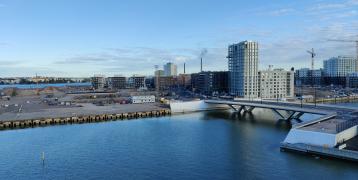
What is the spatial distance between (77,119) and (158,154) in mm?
17096

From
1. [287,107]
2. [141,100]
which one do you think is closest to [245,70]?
[141,100]

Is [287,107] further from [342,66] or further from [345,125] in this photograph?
[342,66]

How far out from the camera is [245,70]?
5672 cm

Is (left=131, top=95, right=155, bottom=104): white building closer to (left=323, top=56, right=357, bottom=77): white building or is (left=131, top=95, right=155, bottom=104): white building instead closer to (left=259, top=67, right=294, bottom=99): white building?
(left=259, top=67, right=294, bottom=99): white building

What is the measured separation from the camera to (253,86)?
56.4m

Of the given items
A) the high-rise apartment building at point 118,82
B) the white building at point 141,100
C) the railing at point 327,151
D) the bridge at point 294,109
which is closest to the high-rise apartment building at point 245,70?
the bridge at point 294,109

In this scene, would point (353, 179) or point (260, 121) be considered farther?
point (260, 121)

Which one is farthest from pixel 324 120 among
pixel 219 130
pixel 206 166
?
pixel 206 166

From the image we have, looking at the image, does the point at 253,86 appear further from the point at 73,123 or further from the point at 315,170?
the point at 315,170

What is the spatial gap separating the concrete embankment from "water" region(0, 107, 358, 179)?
→ 8.25ft

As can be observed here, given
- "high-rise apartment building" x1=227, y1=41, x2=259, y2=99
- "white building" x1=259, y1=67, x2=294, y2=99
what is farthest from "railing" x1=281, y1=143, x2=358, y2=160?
"white building" x1=259, y1=67, x2=294, y2=99

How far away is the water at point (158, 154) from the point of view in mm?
16969

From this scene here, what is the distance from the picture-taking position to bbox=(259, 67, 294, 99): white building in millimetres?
56938

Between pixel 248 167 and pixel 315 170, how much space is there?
3318 mm
